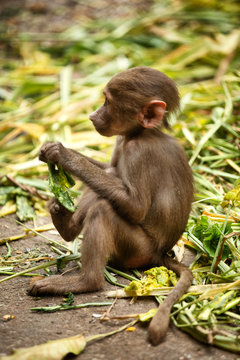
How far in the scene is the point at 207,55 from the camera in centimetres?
911

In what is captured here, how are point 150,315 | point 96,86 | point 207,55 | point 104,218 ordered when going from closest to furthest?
point 150,315 < point 104,218 < point 96,86 < point 207,55

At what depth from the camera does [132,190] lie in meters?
3.80

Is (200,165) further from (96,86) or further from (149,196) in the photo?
(96,86)

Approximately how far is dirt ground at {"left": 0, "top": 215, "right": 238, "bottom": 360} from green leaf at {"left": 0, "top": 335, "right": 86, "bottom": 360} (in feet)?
0.26

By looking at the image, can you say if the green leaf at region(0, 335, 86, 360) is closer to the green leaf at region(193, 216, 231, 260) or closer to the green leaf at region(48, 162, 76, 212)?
the green leaf at region(48, 162, 76, 212)

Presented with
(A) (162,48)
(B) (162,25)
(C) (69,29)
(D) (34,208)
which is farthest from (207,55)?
(D) (34,208)

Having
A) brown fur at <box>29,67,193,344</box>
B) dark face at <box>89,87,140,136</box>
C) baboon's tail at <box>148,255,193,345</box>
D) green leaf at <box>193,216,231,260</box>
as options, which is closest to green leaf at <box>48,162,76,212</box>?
brown fur at <box>29,67,193,344</box>

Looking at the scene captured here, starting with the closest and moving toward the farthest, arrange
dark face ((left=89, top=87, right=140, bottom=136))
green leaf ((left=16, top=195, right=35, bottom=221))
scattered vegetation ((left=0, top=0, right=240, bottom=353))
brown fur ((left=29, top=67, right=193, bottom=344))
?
brown fur ((left=29, top=67, right=193, bottom=344)), scattered vegetation ((left=0, top=0, right=240, bottom=353)), dark face ((left=89, top=87, right=140, bottom=136)), green leaf ((left=16, top=195, right=35, bottom=221))

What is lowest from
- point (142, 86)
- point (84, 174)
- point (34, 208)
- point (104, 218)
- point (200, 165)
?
point (34, 208)

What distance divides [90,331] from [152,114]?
6.16 ft

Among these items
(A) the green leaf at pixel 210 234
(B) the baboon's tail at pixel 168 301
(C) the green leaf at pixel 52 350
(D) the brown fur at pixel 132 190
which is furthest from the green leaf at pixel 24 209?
(C) the green leaf at pixel 52 350

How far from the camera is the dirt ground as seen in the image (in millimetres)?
2967

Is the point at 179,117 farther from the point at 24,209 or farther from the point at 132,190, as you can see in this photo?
the point at 132,190

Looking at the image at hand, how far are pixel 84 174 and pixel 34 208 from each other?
1838mm
